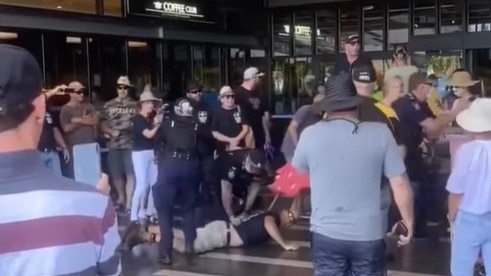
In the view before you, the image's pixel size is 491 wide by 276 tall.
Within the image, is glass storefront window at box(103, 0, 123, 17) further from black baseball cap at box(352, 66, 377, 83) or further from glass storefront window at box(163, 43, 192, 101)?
black baseball cap at box(352, 66, 377, 83)

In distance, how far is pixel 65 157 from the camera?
10.8 meters

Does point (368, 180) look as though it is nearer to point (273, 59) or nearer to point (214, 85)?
point (214, 85)

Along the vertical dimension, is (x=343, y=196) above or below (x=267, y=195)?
above

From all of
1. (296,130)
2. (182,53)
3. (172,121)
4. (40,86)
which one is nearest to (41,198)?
(40,86)

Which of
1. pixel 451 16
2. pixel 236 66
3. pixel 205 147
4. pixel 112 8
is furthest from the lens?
pixel 236 66

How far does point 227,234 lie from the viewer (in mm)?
8453

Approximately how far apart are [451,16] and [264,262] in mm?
9965

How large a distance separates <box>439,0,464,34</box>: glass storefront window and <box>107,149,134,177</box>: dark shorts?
8.07 metres

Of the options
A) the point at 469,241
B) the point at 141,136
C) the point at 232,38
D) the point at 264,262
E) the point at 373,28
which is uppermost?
the point at 373,28

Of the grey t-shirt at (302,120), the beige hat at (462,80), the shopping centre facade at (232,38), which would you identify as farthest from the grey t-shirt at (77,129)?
the beige hat at (462,80)

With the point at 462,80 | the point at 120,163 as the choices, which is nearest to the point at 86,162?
the point at 120,163

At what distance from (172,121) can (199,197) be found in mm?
2318

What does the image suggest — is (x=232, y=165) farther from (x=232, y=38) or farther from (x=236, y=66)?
(x=236, y=66)

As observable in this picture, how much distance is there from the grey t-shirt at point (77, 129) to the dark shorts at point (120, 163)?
44 cm
